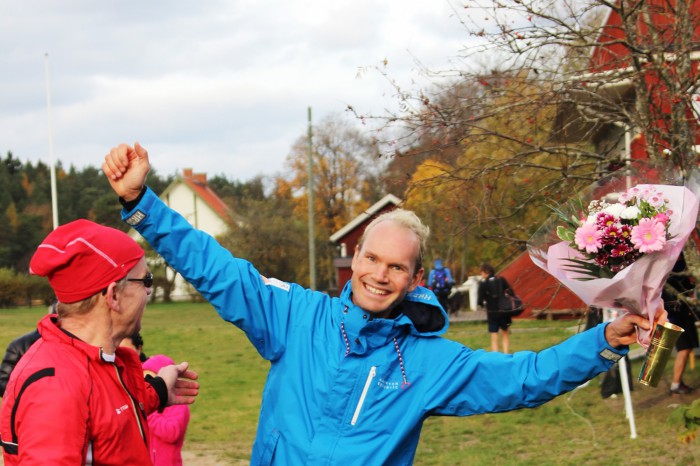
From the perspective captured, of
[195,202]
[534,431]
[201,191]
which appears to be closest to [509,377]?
[534,431]

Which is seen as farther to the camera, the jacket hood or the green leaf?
the green leaf

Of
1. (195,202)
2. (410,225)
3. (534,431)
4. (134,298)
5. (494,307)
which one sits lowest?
(534,431)

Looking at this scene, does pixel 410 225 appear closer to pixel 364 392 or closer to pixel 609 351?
pixel 364 392

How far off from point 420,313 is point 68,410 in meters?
1.38

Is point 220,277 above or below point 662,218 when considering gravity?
below

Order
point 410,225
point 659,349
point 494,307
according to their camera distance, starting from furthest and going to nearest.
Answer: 1. point 494,307
2. point 410,225
3. point 659,349

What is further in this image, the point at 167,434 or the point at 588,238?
the point at 167,434

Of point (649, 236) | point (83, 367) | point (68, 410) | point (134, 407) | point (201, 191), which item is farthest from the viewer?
point (201, 191)

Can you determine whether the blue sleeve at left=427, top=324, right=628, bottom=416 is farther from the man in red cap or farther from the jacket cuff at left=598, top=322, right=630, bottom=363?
the man in red cap

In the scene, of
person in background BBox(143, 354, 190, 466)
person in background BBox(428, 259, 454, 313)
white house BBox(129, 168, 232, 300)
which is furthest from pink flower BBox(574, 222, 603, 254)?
white house BBox(129, 168, 232, 300)

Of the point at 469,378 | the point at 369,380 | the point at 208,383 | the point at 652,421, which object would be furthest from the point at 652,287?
the point at 208,383

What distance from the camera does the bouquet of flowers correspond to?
2.98m

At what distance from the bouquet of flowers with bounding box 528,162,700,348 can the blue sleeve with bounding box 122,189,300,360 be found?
1099 millimetres

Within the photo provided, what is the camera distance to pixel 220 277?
116 inches
